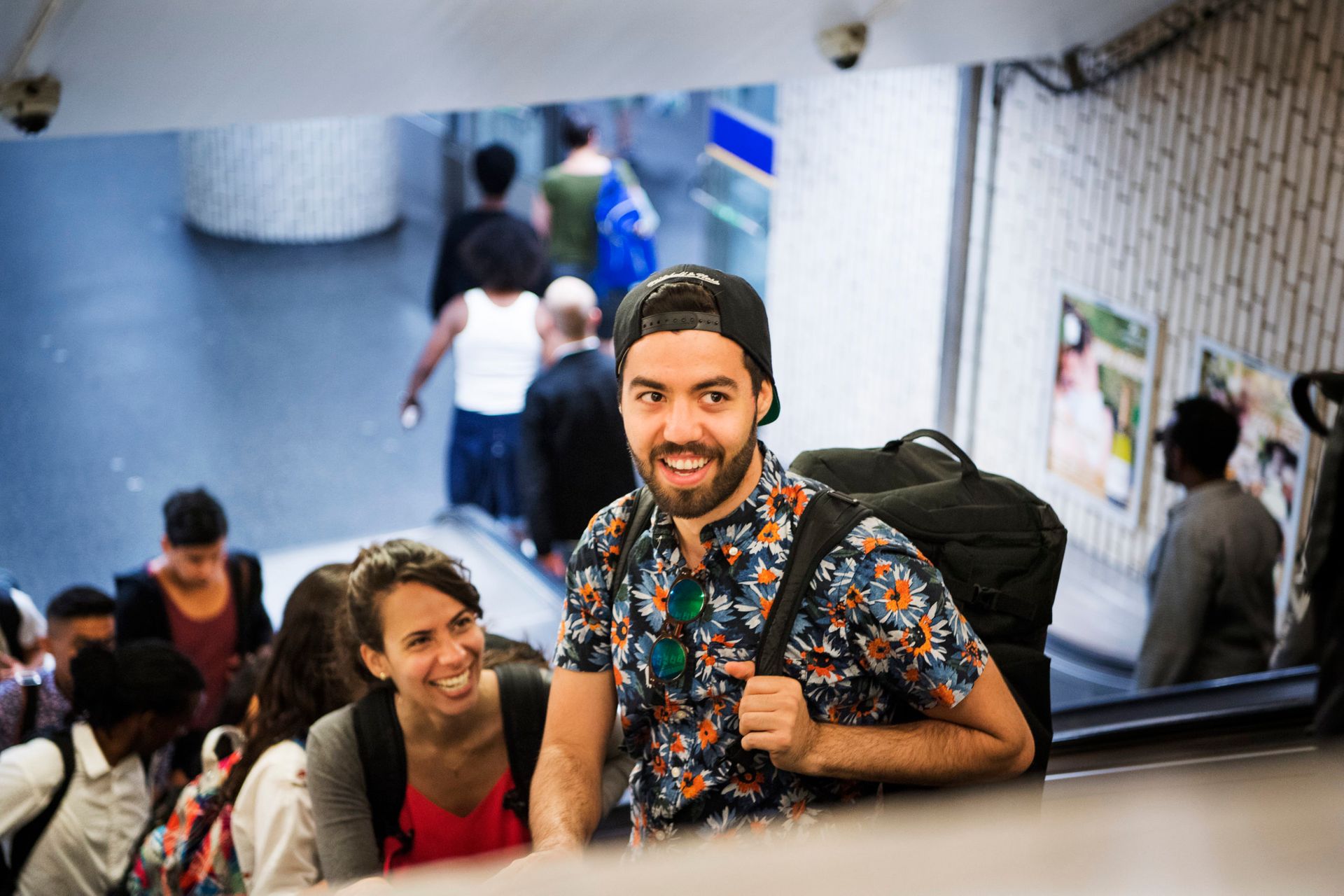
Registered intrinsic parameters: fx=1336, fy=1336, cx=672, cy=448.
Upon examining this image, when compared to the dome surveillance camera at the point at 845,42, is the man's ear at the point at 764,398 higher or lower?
lower

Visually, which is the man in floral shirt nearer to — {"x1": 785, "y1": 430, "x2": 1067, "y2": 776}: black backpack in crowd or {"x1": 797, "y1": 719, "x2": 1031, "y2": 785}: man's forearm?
{"x1": 797, "y1": 719, "x2": 1031, "y2": 785}: man's forearm

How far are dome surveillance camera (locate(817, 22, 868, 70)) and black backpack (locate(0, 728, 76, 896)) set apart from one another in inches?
156

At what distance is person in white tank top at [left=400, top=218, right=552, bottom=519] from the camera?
6.81 metres

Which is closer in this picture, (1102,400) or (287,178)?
(1102,400)

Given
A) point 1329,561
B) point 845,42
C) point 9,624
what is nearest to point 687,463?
point 1329,561

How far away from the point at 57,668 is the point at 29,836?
1220 millimetres

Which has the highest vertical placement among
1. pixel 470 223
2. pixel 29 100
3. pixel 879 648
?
pixel 470 223

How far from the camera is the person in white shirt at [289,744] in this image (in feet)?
8.77

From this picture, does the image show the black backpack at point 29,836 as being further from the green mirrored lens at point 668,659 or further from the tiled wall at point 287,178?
the tiled wall at point 287,178

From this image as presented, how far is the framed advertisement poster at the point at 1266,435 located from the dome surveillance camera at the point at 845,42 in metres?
2.23

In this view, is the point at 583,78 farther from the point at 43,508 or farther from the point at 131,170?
the point at 131,170

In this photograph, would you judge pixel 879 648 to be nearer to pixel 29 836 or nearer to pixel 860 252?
pixel 29 836

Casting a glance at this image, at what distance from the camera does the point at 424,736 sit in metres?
2.65

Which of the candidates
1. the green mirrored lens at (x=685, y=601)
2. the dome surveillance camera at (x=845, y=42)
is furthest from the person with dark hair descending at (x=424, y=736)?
the dome surveillance camera at (x=845, y=42)
